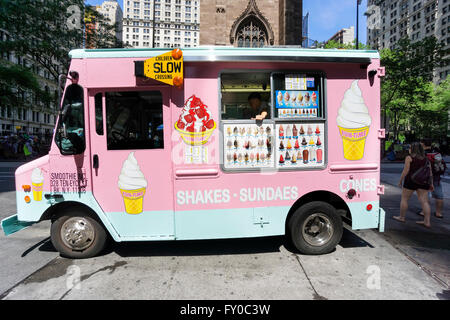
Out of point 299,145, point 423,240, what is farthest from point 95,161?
point 423,240

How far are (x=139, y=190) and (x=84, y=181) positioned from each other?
0.83 meters

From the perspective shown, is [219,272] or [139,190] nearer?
[219,272]

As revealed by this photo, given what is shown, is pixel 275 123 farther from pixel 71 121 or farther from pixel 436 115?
pixel 436 115

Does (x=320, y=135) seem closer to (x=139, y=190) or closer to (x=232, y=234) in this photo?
(x=232, y=234)

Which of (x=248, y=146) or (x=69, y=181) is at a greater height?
(x=248, y=146)

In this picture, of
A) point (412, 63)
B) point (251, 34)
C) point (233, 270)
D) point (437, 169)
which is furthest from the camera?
point (251, 34)

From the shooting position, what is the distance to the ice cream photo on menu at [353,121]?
3848 millimetres

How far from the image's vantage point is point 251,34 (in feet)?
88.8

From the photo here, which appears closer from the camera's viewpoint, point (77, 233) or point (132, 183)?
point (132, 183)

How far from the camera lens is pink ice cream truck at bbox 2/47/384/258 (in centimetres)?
362

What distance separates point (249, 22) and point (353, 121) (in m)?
27.2

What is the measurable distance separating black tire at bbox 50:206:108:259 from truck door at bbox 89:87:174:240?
0.32m
